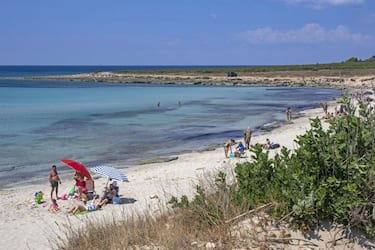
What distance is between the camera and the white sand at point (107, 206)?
1098 centimetres

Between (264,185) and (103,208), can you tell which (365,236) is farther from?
(103,208)

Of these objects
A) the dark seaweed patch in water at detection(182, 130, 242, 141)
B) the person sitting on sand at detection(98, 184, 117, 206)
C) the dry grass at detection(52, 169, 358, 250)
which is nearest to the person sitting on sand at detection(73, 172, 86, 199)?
the person sitting on sand at detection(98, 184, 117, 206)

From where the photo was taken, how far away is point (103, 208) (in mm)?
13523

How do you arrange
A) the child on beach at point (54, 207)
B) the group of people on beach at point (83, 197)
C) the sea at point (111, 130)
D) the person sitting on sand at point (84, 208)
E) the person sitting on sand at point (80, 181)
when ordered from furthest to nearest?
the sea at point (111, 130), the person sitting on sand at point (80, 181), the child on beach at point (54, 207), the group of people on beach at point (83, 197), the person sitting on sand at point (84, 208)

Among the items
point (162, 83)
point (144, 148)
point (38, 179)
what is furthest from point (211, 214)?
Answer: point (162, 83)

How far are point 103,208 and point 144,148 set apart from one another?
11.6m

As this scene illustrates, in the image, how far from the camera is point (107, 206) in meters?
13.7

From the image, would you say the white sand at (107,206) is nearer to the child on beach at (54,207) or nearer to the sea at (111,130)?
the child on beach at (54,207)

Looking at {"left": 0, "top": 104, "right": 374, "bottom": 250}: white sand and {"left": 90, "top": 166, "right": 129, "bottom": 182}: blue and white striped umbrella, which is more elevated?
{"left": 90, "top": 166, "right": 129, "bottom": 182}: blue and white striped umbrella

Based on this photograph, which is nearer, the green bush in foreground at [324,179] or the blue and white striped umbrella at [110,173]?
the green bush in foreground at [324,179]

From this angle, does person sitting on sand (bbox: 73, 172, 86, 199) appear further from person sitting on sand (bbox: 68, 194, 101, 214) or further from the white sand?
person sitting on sand (bbox: 68, 194, 101, 214)

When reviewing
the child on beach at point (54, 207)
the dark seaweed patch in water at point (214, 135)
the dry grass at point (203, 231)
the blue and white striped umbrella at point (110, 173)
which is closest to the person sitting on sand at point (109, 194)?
the blue and white striped umbrella at point (110, 173)

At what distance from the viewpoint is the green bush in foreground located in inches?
211

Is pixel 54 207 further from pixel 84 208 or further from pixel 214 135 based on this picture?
pixel 214 135
